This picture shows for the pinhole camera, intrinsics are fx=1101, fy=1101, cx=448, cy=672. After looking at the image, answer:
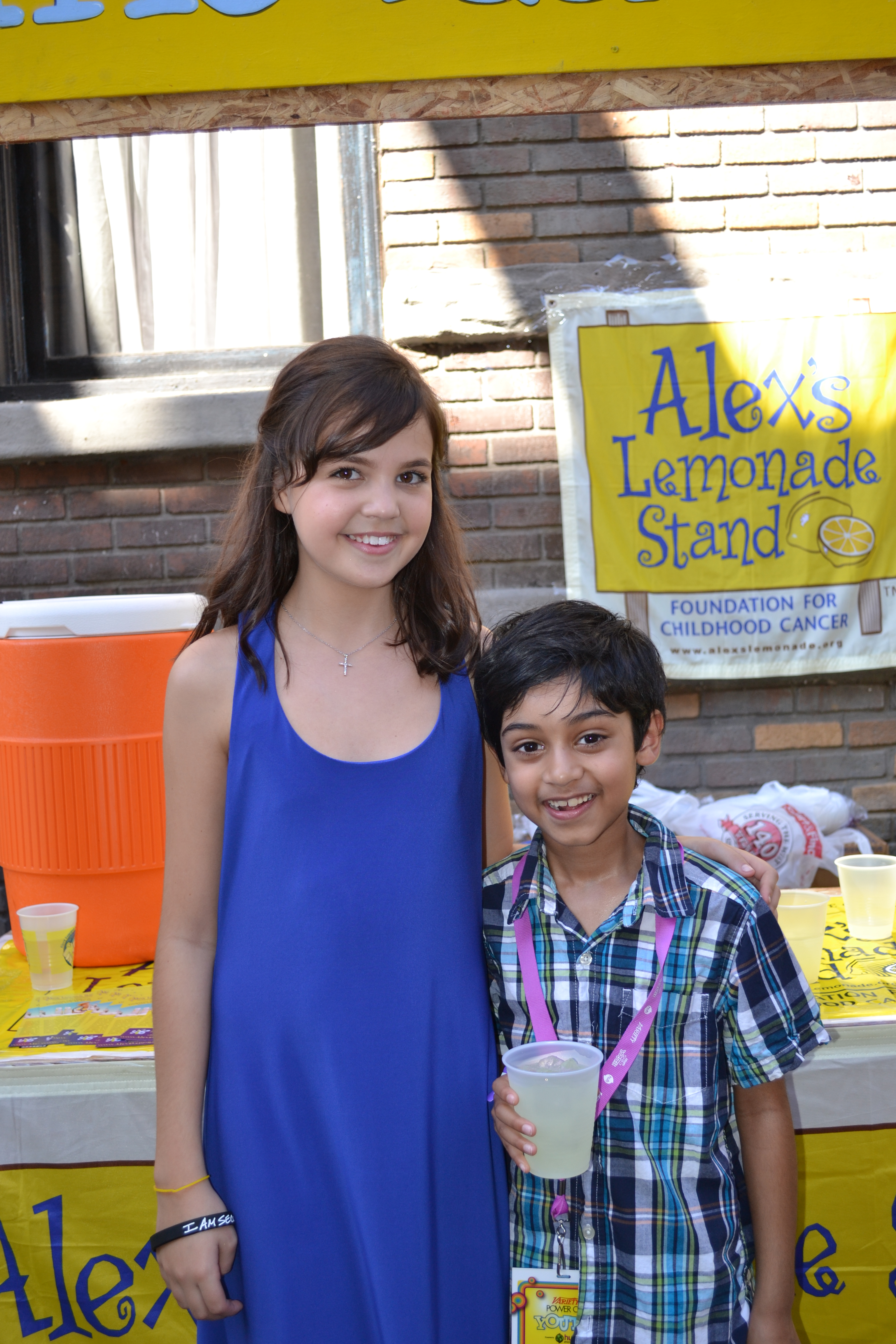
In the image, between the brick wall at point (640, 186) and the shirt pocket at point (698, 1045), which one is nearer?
the shirt pocket at point (698, 1045)

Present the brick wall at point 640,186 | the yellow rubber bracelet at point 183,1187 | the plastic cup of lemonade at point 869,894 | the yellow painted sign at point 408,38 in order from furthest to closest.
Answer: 1. the brick wall at point 640,186
2. the plastic cup of lemonade at point 869,894
3. the yellow painted sign at point 408,38
4. the yellow rubber bracelet at point 183,1187

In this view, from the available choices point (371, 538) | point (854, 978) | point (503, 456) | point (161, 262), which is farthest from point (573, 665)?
point (161, 262)

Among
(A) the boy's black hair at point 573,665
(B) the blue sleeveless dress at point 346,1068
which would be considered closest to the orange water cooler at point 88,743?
(B) the blue sleeveless dress at point 346,1068

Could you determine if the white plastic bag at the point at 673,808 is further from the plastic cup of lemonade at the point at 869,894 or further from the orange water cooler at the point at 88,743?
the orange water cooler at the point at 88,743

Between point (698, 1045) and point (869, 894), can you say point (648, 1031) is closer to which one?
point (698, 1045)

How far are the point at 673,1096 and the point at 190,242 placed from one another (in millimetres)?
3284

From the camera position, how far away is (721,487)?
11.2 feet

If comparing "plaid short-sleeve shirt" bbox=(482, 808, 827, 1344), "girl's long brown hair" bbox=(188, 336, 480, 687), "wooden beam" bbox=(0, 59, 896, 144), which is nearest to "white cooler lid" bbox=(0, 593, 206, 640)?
"girl's long brown hair" bbox=(188, 336, 480, 687)

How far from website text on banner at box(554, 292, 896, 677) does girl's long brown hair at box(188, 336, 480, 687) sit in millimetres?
1898

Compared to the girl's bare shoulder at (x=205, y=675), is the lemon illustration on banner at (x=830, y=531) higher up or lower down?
higher up

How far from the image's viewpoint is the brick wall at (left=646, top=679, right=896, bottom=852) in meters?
3.50

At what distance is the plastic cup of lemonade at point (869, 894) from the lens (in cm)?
197

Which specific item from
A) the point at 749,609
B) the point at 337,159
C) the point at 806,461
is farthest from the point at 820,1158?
the point at 337,159

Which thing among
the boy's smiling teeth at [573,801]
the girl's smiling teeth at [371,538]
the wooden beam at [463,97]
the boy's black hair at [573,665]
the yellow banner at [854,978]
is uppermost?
the wooden beam at [463,97]
